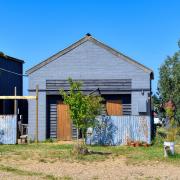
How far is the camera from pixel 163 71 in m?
33.5

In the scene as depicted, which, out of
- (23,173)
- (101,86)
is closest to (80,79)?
(101,86)

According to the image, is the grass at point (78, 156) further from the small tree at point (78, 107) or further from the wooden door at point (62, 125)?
the wooden door at point (62, 125)

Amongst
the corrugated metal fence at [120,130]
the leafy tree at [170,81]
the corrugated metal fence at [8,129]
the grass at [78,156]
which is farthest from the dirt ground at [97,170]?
the leafy tree at [170,81]

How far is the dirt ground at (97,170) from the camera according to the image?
50.9 ft

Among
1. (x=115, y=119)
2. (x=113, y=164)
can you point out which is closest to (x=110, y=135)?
(x=115, y=119)

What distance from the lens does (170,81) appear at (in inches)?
1316

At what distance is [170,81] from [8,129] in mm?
11460

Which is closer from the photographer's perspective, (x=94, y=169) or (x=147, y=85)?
(x=94, y=169)

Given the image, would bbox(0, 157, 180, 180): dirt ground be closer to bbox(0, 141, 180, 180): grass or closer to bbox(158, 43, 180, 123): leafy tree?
A: bbox(0, 141, 180, 180): grass

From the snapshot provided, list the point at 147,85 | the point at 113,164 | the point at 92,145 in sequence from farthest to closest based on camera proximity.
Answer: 1. the point at 147,85
2. the point at 92,145
3. the point at 113,164

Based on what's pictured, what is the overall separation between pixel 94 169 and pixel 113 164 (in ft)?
4.96

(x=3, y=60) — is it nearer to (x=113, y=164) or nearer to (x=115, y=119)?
(x=115, y=119)

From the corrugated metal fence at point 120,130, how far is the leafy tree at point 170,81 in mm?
7045

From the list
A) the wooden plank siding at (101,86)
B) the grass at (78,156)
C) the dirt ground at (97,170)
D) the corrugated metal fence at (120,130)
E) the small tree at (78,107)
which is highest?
the wooden plank siding at (101,86)
